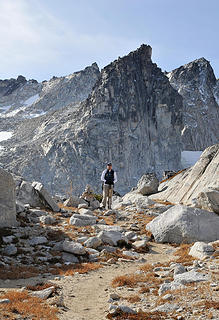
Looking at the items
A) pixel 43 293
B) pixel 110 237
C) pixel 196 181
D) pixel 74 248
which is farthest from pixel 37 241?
pixel 196 181

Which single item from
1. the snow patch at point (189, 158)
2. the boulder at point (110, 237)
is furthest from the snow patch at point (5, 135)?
the boulder at point (110, 237)

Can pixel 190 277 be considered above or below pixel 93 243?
above

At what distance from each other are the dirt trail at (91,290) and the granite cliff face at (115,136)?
312ft

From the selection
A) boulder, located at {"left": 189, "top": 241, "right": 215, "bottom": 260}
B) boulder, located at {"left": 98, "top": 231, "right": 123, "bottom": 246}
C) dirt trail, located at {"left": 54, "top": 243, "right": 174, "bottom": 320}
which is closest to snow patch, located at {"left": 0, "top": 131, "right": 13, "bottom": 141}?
boulder, located at {"left": 98, "top": 231, "right": 123, "bottom": 246}

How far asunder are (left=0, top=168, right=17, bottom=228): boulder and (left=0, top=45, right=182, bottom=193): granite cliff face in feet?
297

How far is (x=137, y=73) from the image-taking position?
139 meters

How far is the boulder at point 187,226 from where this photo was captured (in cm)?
1328

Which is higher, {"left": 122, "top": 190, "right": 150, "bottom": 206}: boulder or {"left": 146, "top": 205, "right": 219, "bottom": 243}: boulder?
{"left": 146, "top": 205, "right": 219, "bottom": 243}: boulder

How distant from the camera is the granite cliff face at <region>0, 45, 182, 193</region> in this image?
12019 cm

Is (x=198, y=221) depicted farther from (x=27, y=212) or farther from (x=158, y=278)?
(x=27, y=212)

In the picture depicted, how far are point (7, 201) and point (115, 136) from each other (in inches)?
4386

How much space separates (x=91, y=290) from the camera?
8.12 metres

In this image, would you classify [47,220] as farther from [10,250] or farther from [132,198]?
[132,198]

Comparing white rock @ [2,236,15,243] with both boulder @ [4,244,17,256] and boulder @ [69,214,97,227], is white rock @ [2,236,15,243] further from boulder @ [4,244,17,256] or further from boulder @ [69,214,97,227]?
boulder @ [69,214,97,227]
